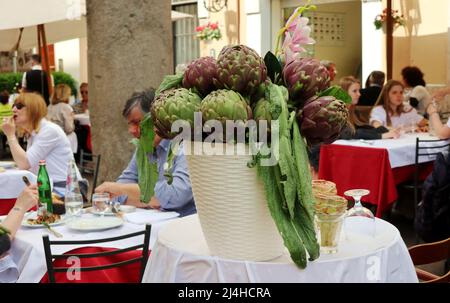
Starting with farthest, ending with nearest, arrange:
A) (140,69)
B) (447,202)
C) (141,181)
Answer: (140,69) → (447,202) → (141,181)

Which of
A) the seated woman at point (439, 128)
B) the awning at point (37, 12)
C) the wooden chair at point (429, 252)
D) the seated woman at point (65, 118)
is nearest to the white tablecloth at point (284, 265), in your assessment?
the wooden chair at point (429, 252)

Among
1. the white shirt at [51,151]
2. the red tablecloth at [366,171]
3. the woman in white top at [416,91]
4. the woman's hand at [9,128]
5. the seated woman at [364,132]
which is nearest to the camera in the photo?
the white shirt at [51,151]

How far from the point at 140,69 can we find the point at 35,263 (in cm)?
253

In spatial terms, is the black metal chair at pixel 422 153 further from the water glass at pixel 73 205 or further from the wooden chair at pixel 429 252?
the water glass at pixel 73 205

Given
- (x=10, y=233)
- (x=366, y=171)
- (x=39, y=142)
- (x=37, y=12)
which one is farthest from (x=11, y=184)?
(x=366, y=171)

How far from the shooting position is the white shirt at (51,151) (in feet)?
16.9

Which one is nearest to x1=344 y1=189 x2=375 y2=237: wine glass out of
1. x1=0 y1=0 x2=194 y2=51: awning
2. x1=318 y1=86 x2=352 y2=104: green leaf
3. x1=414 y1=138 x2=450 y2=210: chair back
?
x1=318 y1=86 x2=352 y2=104: green leaf

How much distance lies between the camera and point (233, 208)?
1.65m

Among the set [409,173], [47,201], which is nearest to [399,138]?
[409,173]

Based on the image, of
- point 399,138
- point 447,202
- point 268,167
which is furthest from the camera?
point 399,138

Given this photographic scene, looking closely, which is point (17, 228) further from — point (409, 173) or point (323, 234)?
point (409, 173)

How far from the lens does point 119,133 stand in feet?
17.1

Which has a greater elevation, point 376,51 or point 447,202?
point 376,51

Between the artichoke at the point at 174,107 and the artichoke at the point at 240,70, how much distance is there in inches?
3.2
